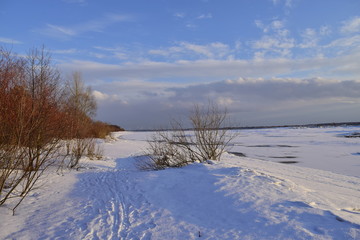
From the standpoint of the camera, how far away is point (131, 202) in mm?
5895

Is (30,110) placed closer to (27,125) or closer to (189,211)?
(27,125)

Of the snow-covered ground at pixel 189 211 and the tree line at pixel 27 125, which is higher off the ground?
the tree line at pixel 27 125

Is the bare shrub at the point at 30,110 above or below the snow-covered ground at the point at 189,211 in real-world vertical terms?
above

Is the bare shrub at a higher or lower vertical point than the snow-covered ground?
higher

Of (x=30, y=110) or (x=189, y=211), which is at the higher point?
(x=30, y=110)

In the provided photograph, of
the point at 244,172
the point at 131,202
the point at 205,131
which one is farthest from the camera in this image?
the point at 205,131

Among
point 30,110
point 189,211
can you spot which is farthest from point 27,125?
point 189,211

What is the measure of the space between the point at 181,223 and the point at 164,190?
6.97 ft

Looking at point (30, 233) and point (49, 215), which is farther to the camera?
point (49, 215)

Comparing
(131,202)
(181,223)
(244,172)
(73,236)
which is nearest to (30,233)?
(73,236)

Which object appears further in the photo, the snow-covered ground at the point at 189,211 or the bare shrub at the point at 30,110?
the bare shrub at the point at 30,110

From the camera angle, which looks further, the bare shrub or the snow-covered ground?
the bare shrub

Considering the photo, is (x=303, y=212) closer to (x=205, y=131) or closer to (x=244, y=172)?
(x=244, y=172)

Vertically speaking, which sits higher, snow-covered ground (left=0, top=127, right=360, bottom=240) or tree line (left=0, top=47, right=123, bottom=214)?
tree line (left=0, top=47, right=123, bottom=214)
